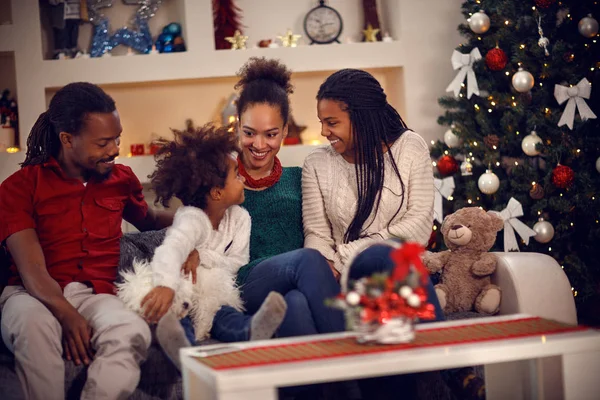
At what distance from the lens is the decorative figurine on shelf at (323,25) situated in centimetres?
516

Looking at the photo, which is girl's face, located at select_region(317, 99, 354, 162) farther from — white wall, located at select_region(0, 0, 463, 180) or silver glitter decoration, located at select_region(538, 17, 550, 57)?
white wall, located at select_region(0, 0, 463, 180)

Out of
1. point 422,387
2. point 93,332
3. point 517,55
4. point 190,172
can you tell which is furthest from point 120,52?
point 422,387

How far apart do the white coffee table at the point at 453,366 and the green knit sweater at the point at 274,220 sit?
0.89 m

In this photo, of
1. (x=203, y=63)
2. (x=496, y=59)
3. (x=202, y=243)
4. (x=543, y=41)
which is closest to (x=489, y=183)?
(x=496, y=59)

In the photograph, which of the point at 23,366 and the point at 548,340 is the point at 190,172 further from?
the point at 548,340

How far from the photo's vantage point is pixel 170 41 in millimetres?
4977

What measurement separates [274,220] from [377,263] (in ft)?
2.14

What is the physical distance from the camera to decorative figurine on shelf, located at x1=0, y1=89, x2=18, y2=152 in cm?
489

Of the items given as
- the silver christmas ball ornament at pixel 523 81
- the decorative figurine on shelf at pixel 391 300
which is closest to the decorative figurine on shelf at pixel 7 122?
the silver christmas ball ornament at pixel 523 81

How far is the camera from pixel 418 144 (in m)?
2.94

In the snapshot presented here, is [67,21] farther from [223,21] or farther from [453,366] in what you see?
[453,366]

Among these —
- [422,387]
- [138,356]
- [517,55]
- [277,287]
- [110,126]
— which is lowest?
[422,387]

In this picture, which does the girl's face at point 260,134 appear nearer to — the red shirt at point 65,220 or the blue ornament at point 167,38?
the red shirt at point 65,220

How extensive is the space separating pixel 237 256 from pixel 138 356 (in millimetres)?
514
